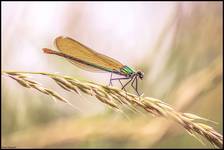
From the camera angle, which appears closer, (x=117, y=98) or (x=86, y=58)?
(x=117, y=98)

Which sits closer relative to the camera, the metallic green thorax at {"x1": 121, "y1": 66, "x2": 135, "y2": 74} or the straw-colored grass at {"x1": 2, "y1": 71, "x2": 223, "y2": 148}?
the straw-colored grass at {"x1": 2, "y1": 71, "x2": 223, "y2": 148}

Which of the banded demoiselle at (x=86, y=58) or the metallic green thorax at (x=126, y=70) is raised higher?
the banded demoiselle at (x=86, y=58)

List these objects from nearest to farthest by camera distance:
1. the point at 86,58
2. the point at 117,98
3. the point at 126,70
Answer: the point at 117,98
the point at 86,58
the point at 126,70

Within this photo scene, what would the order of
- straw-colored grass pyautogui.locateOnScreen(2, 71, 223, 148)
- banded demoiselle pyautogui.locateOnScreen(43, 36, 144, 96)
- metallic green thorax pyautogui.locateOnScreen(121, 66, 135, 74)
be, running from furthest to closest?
metallic green thorax pyautogui.locateOnScreen(121, 66, 135, 74) < banded demoiselle pyautogui.locateOnScreen(43, 36, 144, 96) < straw-colored grass pyautogui.locateOnScreen(2, 71, 223, 148)

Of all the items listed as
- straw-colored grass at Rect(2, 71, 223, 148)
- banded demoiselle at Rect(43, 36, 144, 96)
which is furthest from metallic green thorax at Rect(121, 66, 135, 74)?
straw-colored grass at Rect(2, 71, 223, 148)

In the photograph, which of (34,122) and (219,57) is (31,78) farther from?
(219,57)

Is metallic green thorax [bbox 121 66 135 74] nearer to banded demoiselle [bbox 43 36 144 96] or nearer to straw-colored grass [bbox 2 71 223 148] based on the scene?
banded demoiselle [bbox 43 36 144 96]

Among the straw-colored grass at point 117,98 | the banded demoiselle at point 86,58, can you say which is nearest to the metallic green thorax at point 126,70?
the banded demoiselle at point 86,58

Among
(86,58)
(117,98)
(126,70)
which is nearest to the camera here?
(117,98)

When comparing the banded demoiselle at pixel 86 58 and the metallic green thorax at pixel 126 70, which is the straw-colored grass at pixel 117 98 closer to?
the banded demoiselle at pixel 86 58
